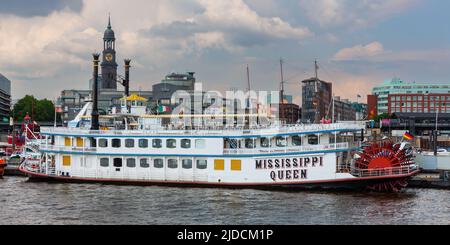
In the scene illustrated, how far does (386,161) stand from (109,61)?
122060 millimetres

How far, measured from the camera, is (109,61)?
155 metres

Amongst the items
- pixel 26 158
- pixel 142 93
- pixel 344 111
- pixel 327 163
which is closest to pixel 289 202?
pixel 327 163

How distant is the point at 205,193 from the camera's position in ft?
133

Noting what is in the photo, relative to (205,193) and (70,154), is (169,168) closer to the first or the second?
(205,193)

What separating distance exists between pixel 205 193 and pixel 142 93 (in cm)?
9897

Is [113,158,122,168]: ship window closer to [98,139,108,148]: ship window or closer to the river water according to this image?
[98,139,108,148]: ship window

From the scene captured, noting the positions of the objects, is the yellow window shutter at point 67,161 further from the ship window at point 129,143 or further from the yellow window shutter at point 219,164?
the yellow window shutter at point 219,164

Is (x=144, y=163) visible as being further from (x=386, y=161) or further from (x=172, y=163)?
(x=386, y=161)

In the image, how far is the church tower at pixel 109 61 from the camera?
6053 inches

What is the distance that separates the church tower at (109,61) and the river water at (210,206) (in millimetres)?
112137

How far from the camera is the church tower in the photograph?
504 ft

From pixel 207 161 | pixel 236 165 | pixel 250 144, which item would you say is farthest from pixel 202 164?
pixel 250 144

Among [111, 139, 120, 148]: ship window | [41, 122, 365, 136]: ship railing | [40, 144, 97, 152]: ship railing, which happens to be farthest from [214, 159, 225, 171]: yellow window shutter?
[40, 144, 97, 152]: ship railing

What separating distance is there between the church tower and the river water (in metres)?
112
